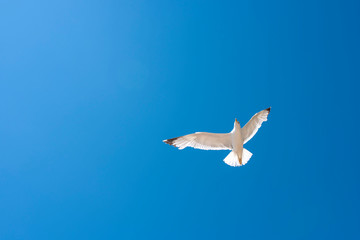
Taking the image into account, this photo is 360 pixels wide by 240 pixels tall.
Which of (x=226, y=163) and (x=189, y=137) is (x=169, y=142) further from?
(x=226, y=163)

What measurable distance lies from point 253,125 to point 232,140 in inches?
32.9

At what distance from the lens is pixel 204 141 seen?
354 inches

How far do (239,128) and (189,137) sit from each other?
1592mm

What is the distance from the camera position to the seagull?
8.69 metres

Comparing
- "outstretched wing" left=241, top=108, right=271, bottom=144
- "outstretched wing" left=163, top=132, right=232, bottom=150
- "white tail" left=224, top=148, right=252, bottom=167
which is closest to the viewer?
"outstretched wing" left=163, top=132, right=232, bottom=150

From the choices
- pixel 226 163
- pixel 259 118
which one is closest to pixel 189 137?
pixel 226 163

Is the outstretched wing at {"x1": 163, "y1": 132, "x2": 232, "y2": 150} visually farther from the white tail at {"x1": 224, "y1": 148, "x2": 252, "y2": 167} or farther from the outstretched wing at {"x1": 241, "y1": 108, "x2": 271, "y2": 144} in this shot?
the outstretched wing at {"x1": 241, "y1": 108, "x2": 271, "y2": 144}

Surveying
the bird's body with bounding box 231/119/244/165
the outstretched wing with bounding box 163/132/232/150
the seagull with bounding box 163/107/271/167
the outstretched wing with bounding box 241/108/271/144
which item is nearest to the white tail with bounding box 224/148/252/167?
the seagull with bounding box 163/107/271/167

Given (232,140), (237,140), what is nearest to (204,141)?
(232,140)

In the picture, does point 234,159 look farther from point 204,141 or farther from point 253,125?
point 253,125

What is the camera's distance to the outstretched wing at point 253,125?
8.80 m

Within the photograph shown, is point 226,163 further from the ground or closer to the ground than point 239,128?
closer to the ground

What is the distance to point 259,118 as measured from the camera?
349 inches

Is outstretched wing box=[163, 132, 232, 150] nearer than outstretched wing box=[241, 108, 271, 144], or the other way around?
outstretched wing box=[163, 132, 232, 150]
